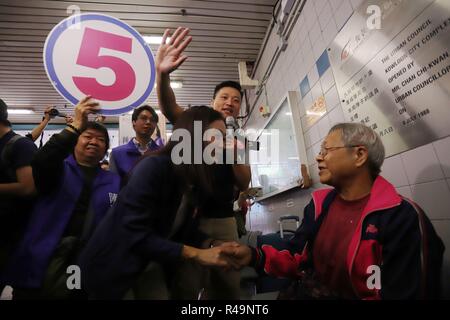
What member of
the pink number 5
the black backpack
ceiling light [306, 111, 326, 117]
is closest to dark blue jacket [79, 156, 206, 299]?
the pink number 5

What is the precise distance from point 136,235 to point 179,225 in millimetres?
109

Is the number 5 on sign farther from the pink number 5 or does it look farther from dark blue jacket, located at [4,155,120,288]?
dark blue jacket, located at [4,155,120,288]

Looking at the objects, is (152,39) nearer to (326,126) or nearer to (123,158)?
(123,158)

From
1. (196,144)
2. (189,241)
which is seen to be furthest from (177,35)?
(189,241)

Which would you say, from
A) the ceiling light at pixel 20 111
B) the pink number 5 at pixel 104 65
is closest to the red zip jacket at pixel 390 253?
the pink number 5 at pixel 104 65

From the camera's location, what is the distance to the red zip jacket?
2.32 ft

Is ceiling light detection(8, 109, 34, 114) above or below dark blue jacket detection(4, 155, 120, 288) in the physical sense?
above

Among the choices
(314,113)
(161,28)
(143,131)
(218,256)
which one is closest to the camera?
(218,256)

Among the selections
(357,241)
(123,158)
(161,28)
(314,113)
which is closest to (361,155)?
(357,241)

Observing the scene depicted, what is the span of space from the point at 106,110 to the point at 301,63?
2018mm

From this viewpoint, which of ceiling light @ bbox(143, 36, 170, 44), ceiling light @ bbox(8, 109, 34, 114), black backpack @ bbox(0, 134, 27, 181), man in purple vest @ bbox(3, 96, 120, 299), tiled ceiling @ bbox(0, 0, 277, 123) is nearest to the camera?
man in purple vest @ bbox(3, 96, 120, 299)

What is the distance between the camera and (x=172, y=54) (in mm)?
837

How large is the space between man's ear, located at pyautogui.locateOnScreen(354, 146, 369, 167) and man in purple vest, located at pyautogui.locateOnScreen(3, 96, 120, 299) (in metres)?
1.14
